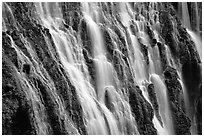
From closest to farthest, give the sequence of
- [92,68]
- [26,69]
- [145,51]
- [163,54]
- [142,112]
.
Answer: [26,69]
[142,112]
[92,68]
[145,51]
[163,54]

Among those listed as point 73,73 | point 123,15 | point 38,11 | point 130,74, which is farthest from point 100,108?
point 123,15

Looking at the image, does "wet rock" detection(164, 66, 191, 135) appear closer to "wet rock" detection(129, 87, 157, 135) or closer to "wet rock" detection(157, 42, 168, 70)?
"wet rock" detection(157, 42, 168, 70)

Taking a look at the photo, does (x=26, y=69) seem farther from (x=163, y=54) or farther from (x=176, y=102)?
(x=163, y=54)

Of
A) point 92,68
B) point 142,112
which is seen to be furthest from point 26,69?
point 142,112

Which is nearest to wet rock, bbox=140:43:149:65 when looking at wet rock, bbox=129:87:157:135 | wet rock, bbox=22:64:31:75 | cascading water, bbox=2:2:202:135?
cascading water, bbox=2:2:202:135

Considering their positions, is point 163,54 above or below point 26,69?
above

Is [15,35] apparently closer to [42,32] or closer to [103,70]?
[42,32]

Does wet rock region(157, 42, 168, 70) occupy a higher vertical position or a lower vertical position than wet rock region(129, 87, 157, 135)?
higher

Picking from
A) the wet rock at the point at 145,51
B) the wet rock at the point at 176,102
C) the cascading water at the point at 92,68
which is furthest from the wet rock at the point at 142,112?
the wet rock at the point at 145,51
